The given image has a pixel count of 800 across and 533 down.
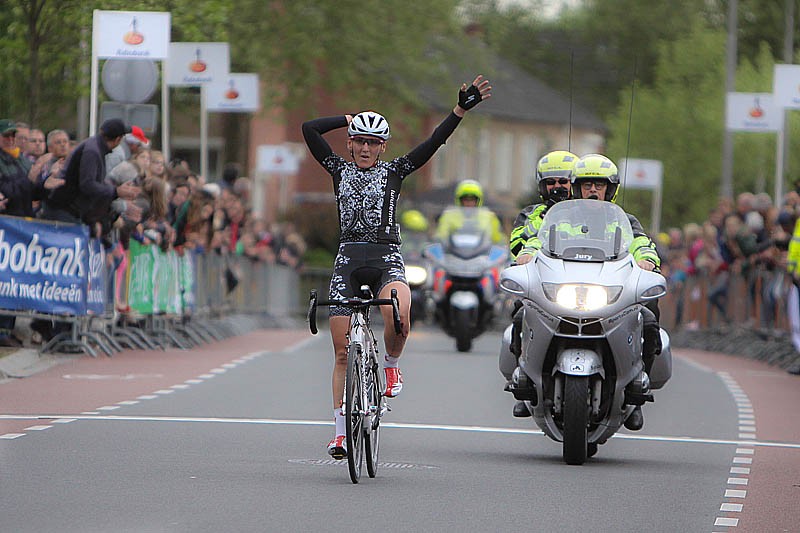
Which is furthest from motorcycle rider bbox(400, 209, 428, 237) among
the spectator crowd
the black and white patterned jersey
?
the black and white patterned jersey

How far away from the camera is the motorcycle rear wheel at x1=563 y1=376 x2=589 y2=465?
40.4ft

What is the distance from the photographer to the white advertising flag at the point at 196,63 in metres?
29.6

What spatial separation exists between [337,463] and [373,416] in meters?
0.81

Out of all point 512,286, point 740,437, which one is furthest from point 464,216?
point 512,286

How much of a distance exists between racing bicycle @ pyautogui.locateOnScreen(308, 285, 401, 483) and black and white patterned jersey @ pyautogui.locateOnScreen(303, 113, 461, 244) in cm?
37

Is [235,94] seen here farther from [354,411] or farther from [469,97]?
[354,411]

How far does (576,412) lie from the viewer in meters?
12.3

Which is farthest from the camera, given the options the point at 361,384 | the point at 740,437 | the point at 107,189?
the point at 107,189

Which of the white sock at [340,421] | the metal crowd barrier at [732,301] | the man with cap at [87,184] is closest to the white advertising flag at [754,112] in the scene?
the metal crowd barrier at [732,301]

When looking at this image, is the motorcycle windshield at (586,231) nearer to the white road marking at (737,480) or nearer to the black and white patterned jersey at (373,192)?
the black and white patterned jersey at (373,192)

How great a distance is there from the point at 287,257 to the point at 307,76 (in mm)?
10770

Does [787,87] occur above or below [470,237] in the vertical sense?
above

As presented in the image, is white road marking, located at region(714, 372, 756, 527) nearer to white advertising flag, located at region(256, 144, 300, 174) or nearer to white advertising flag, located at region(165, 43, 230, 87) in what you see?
white advertising flag, located at region(165, 43, 230, 87)

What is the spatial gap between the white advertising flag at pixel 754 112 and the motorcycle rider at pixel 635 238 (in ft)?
68.9
